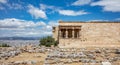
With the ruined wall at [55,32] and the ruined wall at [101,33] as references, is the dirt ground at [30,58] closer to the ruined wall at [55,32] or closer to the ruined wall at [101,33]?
the ruined wall at [101,33]

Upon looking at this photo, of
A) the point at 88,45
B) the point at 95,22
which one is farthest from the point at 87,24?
the point at 88,45

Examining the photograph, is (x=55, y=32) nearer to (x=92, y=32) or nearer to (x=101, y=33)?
(x=92, y=32)

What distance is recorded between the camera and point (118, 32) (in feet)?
166

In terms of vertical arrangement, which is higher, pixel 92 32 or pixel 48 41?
pixel 92 32

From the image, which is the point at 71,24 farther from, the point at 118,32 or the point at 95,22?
the point at 118,32

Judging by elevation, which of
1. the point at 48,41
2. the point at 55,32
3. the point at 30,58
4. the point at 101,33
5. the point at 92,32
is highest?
the point at 55,32

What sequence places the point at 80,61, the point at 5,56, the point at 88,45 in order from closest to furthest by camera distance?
the point at 80,61 < the point at 5,56 < the point at 88,45

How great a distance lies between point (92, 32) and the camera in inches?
1991

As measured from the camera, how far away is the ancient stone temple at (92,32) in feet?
163

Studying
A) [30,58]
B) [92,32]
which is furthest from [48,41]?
[30,58]

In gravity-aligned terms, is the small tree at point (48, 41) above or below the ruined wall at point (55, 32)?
below

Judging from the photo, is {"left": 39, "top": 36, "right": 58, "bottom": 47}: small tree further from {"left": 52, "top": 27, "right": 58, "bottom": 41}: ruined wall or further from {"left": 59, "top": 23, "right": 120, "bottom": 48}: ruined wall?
{"left": 59, "top": 23, "right": 120, "bottom": 48}: ruined wall

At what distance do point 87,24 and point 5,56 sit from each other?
89.4 feet

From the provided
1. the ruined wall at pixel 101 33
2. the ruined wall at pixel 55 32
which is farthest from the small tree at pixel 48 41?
the ruined wall at pixel 101 33
